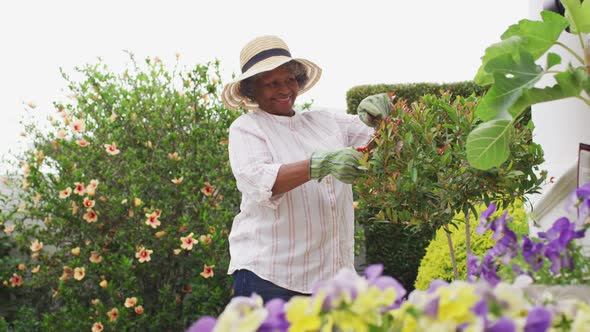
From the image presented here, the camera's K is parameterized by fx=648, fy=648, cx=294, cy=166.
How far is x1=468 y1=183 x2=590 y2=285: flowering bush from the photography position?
3.21 feet

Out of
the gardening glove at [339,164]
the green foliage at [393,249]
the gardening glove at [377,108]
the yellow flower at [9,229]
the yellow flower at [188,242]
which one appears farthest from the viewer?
the green foliage at [393,249]

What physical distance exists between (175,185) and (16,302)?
184 centimetres

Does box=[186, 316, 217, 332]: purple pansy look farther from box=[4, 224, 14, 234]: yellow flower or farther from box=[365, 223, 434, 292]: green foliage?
box=[365, 223, 434, 292]: green foliage

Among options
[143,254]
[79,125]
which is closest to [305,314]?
[143,254]

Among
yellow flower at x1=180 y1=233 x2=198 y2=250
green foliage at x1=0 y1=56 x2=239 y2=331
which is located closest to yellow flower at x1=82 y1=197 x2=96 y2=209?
green foliage at x1=0 y1=56 x2=239 y2=331

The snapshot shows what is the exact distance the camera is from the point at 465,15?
7258 millimetres

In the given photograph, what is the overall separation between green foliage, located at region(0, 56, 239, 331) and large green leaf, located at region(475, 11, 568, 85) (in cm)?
388

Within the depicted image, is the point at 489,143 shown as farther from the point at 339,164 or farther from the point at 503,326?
the point at 339,164

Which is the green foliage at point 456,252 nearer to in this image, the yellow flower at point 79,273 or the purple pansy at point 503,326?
the yellow flower at point 79,273

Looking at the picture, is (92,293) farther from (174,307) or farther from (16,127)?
(16,127)

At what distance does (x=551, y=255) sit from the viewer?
977 mm

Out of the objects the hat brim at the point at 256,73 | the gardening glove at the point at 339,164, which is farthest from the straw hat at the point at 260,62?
the gardening glove at the point at 339,164

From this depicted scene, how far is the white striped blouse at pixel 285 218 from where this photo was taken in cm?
255

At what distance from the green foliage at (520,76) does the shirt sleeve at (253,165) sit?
1193 millimetres
